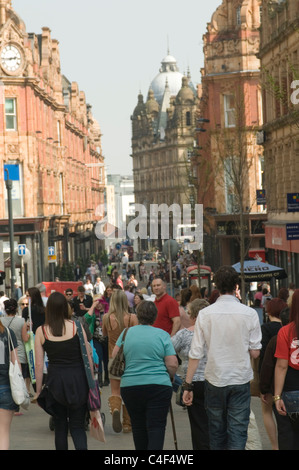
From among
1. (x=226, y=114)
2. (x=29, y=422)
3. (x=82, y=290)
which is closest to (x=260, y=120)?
(x=226, y=114)

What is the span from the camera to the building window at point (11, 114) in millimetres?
51628

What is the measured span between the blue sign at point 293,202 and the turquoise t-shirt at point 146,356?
Answer: 18580 mm

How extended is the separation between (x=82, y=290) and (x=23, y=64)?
35.0 m

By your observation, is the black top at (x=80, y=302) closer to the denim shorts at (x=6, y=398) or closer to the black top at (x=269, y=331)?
the black top at (x=269, y=331)

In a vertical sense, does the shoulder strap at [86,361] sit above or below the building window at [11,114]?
below

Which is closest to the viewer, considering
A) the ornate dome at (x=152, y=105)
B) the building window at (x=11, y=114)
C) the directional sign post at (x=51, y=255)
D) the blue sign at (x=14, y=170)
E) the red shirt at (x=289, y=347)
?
the red shirt at (x=289, y=347)

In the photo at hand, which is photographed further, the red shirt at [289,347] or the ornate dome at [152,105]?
the ornate dome at [152,105]

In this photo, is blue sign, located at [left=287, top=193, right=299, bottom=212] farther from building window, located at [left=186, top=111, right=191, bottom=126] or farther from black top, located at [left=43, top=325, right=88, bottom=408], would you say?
building window, located at [left=186, top=111, right=191, bottom=126]

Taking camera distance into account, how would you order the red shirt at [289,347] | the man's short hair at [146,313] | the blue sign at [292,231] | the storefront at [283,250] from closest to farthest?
the red shirt at [289,347] < the man's short hair at [146,313] < the blue sign at [292,231] < the storefront at [283,250]

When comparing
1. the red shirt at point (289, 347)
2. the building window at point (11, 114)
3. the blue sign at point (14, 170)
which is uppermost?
the building window at point (11, 114)

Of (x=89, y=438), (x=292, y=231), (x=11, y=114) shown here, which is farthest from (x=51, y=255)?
(x=89, y=438)

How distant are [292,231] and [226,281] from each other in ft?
64.3

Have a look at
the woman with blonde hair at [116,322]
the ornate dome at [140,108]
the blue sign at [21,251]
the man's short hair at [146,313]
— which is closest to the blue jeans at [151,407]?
the man's short hair at [146,313]

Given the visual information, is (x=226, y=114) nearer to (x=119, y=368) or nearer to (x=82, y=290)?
(x=82, y=290)
